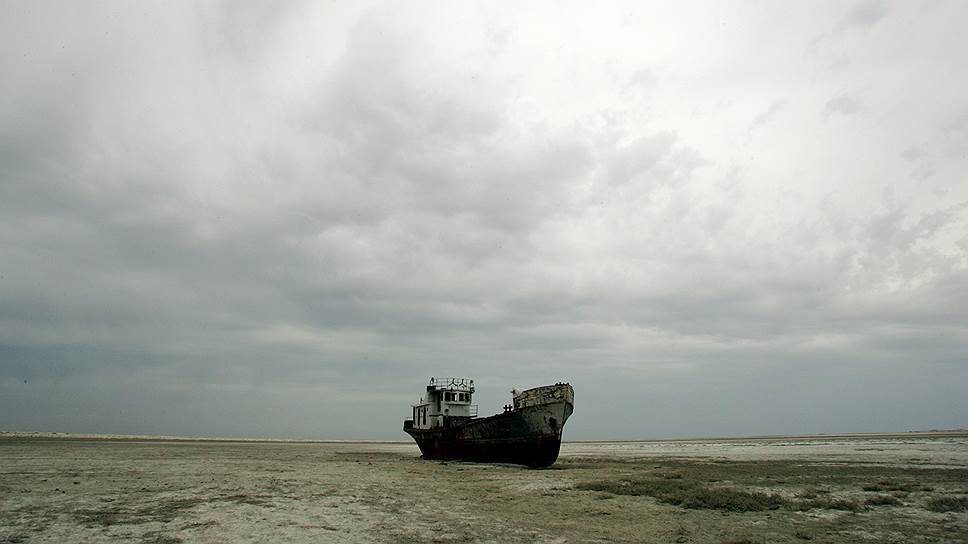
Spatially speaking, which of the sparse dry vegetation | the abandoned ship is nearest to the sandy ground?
the sparse dry vegetation

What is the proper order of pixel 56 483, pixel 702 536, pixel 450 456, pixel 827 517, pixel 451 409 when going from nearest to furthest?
Result: pixel 702 536, pixel 827 517, pixel 56 483, pixel 450 456, pixel 451 409

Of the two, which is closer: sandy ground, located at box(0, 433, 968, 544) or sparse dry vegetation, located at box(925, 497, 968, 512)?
sandy ground, located at box(0, 433, 968, 544)

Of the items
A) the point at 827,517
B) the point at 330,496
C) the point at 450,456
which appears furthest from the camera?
the point at 450,456

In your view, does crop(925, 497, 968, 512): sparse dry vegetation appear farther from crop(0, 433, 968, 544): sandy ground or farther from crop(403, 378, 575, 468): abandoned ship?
crop(403, 378, 575, 468): abandoned ship

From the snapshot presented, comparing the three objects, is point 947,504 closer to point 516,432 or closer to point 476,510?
point 476,510

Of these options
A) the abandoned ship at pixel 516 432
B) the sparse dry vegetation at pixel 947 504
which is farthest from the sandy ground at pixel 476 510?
the abandoned ship at pixel 516 432

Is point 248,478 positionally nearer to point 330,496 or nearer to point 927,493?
point 330,496

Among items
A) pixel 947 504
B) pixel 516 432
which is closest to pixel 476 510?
pixel 947 504

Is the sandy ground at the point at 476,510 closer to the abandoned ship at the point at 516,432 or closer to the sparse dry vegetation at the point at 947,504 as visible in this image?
the sparse dry vegetation at the point at 947,504

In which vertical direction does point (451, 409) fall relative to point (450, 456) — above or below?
above

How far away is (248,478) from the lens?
77.7 ft

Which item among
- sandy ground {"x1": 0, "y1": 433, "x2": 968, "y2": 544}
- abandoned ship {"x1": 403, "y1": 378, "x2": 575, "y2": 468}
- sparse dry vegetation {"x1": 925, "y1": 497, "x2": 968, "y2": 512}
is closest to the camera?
sandy ground {"x1": 0, "y1": 433, "x2": 968, "y2": 544}

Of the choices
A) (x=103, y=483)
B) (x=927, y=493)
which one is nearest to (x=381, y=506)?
(x=103, y=483)

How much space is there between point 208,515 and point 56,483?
11114mm
